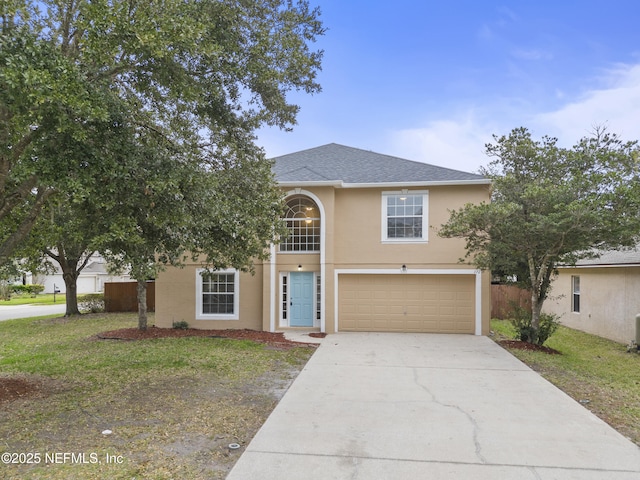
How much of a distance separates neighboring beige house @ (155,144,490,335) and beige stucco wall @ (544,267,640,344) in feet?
11.6

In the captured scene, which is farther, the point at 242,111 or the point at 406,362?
the point at 406,362

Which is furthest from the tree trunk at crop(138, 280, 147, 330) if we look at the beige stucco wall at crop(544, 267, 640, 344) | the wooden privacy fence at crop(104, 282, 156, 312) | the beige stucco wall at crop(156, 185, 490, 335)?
the beige stucco wall at crop(544, 267, 640, 344)

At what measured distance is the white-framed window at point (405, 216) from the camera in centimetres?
1308

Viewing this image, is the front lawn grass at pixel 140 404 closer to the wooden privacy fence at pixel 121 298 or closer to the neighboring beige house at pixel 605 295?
the wooden privacy fence at pixel 121 298

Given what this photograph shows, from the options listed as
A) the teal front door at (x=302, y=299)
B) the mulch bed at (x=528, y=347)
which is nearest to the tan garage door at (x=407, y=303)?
the teal front door at (x=302, y=299)

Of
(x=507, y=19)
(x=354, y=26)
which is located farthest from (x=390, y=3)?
(x=507, y=19)

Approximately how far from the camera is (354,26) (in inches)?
524

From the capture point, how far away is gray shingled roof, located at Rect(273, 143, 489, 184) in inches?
512

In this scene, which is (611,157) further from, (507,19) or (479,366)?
(507,19)

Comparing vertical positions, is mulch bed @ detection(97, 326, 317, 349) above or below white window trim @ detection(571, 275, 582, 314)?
below

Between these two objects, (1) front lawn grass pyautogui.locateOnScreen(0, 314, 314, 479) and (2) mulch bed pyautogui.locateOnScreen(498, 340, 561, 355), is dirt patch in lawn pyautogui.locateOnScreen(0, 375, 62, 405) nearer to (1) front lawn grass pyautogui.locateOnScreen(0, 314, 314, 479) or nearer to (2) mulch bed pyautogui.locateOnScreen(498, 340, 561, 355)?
(1) front lawn grass pyautogui.locateOnScreen(0, 314, 314, 479)

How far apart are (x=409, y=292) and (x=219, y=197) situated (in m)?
8.12

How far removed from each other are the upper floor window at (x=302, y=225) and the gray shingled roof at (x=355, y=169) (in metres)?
0.89

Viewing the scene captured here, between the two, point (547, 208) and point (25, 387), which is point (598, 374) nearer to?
point (547, 208)
